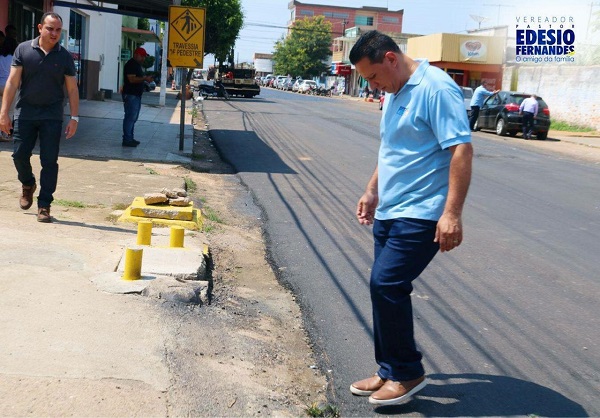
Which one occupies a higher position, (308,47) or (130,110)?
(308,47)

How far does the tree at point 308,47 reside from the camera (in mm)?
96000

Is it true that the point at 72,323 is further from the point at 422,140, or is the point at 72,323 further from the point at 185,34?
the point at 185,34

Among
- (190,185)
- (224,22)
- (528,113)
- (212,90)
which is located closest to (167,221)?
(190,185)

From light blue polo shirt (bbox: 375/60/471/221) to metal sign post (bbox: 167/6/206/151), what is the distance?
36.5 ft

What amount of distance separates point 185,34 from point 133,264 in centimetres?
984

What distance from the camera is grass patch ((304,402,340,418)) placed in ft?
13.6

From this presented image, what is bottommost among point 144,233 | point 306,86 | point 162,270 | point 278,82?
point 162,270

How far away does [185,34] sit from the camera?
14945mm

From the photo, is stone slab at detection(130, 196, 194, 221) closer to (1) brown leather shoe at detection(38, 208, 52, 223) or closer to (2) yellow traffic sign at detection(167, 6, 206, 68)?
→ (1) brown leather shoe at detection(38, 208, 52, 223)

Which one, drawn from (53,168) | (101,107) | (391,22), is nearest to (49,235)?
(53,168)

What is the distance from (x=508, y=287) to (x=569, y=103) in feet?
96.6

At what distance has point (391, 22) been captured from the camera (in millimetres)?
126438

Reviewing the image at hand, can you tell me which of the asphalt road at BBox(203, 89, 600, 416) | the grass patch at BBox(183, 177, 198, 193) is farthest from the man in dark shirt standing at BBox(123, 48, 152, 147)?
the grass patch at BBox(183, 177, 198, 193)

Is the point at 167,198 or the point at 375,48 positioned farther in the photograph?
the point at 167,198
